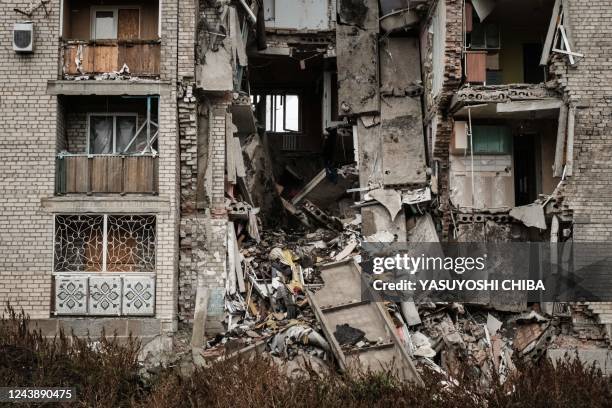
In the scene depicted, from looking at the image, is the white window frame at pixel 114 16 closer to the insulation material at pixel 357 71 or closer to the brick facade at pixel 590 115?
the insulation material at pixel 357 71

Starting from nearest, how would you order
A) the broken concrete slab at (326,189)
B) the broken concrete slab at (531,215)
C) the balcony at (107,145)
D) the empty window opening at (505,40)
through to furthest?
the balcony at (107,145) → the broken concrete slab at (531,215) → the empty window opening at (505,40) → the broken concrete slab at (326,189)

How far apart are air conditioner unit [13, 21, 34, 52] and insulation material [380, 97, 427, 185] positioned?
9029mm

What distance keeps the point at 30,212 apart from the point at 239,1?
7.11 m

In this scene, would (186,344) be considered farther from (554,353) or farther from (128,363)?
(554,353)

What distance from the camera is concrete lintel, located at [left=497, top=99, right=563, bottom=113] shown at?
16.7m

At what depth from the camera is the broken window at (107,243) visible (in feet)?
52.5

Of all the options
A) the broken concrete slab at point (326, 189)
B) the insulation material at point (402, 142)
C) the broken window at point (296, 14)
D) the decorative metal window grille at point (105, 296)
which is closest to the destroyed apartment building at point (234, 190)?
the decorative metal window grille at point (105, 296)

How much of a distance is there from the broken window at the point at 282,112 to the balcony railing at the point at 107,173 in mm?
9044

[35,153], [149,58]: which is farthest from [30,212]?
[149,58]

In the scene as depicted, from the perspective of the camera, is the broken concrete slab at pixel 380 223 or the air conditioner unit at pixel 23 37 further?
the broken concrete slab at pixel 380 223

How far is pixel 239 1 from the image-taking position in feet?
59.5

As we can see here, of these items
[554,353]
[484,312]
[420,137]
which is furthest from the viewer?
[420,137]

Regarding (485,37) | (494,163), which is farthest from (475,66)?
(494,163)

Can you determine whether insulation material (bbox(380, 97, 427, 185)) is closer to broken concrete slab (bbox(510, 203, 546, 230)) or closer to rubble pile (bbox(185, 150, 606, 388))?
rubble pile (bbox(185, 150, 606, 388))
